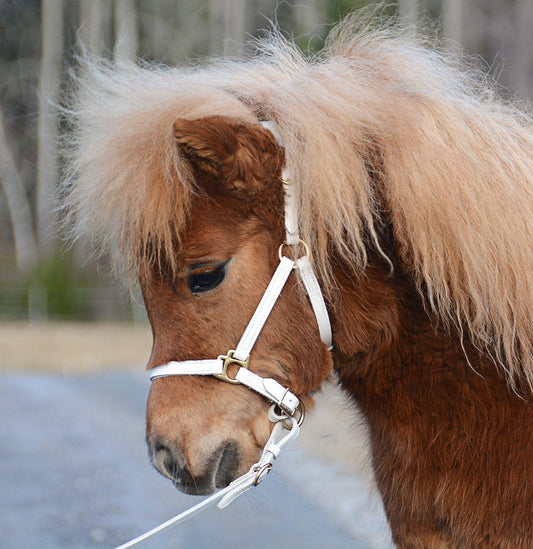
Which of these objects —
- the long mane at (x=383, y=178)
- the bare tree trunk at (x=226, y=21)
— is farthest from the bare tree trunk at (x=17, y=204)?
the long mane at (x=383, y=178)

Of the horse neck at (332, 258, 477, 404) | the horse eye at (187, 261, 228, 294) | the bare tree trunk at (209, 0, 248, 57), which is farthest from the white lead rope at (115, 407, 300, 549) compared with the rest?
the bare tree trunk at (209, 0, 248, 57)

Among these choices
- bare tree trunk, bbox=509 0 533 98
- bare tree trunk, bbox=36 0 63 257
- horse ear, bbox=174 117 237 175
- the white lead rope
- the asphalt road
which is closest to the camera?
horse ear, bbox=174 117 237 175

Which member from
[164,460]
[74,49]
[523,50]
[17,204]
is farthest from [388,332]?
[17,204]

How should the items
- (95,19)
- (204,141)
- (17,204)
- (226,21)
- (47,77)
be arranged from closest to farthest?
(204,141)
(226,21)
(95,19)
(47,77)
(17,204)

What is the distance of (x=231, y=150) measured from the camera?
1.93 meters

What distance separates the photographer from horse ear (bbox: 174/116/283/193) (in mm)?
1876

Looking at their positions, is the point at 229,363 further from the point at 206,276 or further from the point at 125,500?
the point at 125,500

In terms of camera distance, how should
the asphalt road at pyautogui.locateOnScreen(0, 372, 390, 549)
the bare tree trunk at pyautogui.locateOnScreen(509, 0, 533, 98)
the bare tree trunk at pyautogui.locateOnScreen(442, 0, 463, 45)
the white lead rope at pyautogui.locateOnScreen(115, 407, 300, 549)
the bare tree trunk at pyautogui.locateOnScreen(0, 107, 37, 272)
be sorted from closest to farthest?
the white lead rope at pyautogui.locateOnScreen(115, 407, 300, 549), the asphalt road at pyautogui.locateOnScreen(0, 372, 390, 549), the bare tree trunk at pyautogui.locateOnScreen(509, 0, 533, 98), the bare tree trunk at pyautogui.locateOnScreen(442, 0, 463, 45), the bare tree trunk at pyautogui.locateOnScreen(0, 107, 37, 272)

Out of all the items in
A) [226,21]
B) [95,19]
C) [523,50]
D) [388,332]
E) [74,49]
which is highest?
[388,332]

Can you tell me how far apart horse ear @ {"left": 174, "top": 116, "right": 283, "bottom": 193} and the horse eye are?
0.73 ft

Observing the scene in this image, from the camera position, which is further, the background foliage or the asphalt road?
the background foliage

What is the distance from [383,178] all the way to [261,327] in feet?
1.69

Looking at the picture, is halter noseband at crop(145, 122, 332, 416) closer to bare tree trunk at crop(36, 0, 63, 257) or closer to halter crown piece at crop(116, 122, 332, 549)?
halter crown piece at crop(116, 122, 332, 549)

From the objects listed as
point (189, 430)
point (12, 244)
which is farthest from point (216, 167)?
point (12, 244)
